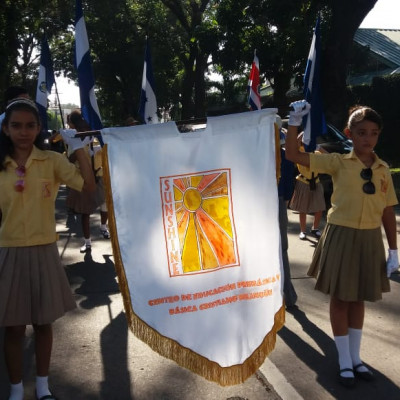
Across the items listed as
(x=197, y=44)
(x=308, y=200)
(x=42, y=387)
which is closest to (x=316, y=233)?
(x=308, y=200)

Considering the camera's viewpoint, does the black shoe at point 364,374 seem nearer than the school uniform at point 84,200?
Yes

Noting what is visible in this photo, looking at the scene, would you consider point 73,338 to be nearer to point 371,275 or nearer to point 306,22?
point 371,275

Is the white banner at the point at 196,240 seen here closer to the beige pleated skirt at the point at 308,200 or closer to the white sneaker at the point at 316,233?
the beige pleated skirt at the point at 308,200

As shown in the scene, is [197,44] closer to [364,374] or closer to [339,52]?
[339,52]

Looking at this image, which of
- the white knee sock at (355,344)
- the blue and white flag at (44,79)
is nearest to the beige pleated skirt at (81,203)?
the blue and white flag at (44,79)

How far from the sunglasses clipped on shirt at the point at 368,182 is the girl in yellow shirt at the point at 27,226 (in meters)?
1.84

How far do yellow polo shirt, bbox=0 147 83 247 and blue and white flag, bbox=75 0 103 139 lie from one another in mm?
1426

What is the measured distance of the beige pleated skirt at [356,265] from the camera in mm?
3461

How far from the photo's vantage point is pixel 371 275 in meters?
3.47

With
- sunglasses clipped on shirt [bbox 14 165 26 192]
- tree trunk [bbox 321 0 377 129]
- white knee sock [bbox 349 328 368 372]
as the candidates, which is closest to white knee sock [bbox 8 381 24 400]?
sunglasses clipped on shirt [bbox 14 165 26 192]

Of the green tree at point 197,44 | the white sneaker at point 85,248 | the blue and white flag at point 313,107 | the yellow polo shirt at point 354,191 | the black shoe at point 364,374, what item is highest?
the green tree at point 197,44

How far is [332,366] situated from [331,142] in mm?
8466

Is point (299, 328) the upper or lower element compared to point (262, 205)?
lower

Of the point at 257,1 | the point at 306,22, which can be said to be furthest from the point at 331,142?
the point at 257,1
